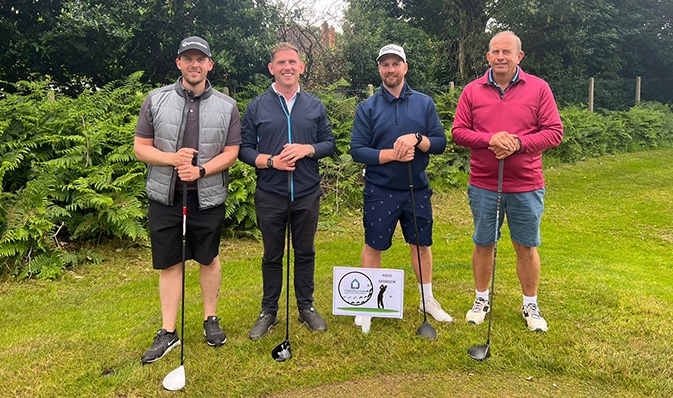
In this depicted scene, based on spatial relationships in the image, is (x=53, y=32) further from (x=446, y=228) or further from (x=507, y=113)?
(x=507, y=113)

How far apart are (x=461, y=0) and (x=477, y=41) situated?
1626 millimetres

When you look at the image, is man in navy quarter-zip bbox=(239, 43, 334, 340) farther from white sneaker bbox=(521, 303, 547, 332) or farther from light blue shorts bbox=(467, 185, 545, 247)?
white sneaker bbox=(521, 303, 547, 332)

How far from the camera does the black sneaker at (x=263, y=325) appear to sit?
→ 12.2 feet

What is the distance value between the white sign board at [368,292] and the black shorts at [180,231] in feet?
3.10

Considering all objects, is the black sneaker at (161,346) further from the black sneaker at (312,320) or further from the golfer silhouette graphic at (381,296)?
the golfer silhouette graphic at (381,296)

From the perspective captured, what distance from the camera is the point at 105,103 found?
786cm

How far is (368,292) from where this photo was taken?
3.66 m

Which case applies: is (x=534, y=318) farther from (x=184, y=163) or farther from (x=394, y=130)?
(x=184, y=163)

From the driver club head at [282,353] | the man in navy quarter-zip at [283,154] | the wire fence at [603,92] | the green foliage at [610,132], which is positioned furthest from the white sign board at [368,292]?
the wire fence at [603,92]

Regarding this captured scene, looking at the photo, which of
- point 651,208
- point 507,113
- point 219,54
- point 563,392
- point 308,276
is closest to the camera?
point 563,392

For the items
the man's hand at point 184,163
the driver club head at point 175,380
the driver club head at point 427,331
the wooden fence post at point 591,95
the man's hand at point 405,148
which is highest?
the wooden fence post at point 591,95

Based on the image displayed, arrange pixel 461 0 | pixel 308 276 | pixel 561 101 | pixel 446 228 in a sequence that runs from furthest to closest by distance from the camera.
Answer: pixel 461 0, pixel 561 101, pixel 446 228, pixel 308 276

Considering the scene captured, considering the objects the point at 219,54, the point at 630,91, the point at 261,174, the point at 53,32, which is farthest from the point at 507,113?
the point at 630,91

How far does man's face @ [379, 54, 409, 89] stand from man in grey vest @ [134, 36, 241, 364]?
113cm
